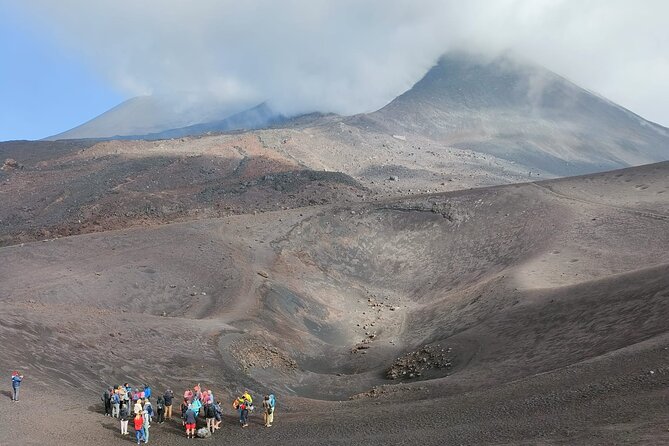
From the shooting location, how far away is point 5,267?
35469 millimetres

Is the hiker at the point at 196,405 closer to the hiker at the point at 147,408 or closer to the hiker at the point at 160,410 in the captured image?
the hiker at the point at 147,408

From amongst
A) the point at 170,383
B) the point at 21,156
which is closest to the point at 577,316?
the point at 170,383

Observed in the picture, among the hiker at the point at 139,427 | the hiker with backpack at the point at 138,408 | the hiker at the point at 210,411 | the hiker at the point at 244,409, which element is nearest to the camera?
the hiker at the point at 139,427

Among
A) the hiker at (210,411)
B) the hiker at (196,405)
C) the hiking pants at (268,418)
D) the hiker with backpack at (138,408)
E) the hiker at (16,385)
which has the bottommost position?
the hiking pants at (268,418)

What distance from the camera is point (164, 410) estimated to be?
62.7 ft

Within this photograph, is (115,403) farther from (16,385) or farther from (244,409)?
(244,409)

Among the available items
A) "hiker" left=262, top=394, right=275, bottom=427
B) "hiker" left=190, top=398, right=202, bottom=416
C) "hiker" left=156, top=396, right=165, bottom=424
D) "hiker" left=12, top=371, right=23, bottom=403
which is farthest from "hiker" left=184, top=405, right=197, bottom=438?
"hiker" left=12, top=371, right=23, bottom=403

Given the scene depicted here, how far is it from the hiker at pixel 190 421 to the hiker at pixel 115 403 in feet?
6.96

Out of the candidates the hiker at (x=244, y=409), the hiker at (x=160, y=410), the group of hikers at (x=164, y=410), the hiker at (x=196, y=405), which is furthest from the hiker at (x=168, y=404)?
the hiker at (x=244, y=409)

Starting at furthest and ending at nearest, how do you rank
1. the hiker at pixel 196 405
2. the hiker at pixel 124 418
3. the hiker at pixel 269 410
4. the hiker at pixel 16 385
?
the hiker at pixel 269 410 → the hiker at pixel 196 405 → the hiker at pixel 16 385 → the hiker at pixel 124 418

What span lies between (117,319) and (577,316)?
1959cm

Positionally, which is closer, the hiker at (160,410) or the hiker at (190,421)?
the hiker at (190,421)

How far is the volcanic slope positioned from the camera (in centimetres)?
1695

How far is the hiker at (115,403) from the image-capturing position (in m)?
18.0
